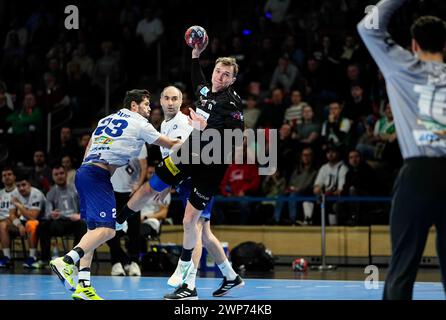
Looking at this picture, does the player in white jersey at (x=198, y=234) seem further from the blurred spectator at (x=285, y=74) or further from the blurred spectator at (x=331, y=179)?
the blurred spectator at (x=285, y=74)

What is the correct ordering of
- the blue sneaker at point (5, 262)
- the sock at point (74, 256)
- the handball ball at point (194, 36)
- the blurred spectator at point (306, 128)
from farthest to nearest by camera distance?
the blurred spectator at point (306, 128), the blue sneaker at point (5, 262), the handball ball at point (194, 36), the sock at point (74, 256)

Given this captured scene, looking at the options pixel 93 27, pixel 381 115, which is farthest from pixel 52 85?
pixel 381 115

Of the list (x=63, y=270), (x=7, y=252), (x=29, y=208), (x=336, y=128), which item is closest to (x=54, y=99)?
(x=29, y=208)

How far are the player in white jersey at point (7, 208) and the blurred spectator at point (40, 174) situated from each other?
0.84m

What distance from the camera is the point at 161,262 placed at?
1460 centimetres

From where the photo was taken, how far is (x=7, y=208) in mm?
16375

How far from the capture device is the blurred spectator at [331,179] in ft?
52.5

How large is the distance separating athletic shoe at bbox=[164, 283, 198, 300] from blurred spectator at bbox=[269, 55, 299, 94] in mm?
10215

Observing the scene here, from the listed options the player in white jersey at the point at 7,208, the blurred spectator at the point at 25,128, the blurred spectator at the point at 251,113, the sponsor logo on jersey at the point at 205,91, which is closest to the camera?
the sponsor logo on jersey at the point at 205,91

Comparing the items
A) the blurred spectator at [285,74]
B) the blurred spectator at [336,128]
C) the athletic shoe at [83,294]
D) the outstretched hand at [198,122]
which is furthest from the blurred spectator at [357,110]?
the athletic shoe at [83,294]

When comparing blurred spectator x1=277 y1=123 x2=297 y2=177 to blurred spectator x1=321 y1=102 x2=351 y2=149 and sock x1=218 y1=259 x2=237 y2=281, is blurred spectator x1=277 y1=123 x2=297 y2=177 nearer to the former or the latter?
blurred spectator x1=321 y1=102 x2=351 y2=149

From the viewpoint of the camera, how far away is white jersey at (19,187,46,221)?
16.2 metres

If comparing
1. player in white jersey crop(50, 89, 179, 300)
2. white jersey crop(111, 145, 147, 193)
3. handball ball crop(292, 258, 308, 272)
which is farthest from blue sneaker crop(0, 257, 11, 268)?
player in white jersey crop(50, 89, 179, 300)
